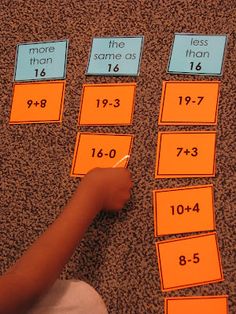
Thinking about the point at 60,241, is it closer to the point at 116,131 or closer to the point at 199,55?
the point at 116,131

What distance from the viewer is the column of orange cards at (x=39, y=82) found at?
842 millimetres

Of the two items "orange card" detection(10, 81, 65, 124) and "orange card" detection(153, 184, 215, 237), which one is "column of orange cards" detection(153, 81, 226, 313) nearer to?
"orange card" detection(153, 184, 215, 237)

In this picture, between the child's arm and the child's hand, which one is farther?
the child's hand

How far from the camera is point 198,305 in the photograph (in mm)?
706

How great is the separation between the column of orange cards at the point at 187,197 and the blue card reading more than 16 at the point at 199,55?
0.02m

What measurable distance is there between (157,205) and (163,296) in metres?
0.14

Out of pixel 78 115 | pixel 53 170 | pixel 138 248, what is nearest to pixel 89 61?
pixel 78 115

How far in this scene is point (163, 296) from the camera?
0.72 meters

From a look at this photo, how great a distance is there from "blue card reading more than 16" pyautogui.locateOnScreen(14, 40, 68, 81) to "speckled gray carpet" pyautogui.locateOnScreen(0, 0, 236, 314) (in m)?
0.01

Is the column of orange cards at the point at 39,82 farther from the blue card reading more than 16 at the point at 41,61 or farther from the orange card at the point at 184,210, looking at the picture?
the orange card at the point at 184,210

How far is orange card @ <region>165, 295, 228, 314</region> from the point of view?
2.29 feet

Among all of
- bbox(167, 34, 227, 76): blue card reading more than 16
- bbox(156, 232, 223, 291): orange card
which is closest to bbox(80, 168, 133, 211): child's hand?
bbox(156, 232, 223, 291): orange card

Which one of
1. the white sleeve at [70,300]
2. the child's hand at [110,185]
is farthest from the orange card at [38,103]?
the white sleeve at [70,300]

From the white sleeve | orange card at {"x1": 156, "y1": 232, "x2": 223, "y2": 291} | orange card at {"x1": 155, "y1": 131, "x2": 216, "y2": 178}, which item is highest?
orange card at {"x1": 155, "y1": 131, "x2": 216, "y2": 178}
